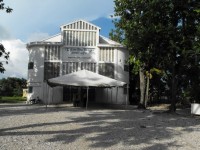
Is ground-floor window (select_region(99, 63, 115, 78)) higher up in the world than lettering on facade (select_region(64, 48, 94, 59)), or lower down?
lower down

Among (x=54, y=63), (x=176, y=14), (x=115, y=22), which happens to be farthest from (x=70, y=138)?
(x=54, y=63)

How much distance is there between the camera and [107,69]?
40.6 metres

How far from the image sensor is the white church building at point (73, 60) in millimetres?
40031

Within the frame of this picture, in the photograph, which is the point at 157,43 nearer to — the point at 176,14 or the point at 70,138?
the point at 176,14

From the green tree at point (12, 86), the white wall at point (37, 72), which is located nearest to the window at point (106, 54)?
the white wall at point (37, 72)

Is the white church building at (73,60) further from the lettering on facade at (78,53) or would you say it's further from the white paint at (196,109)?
the white paint at (196,109)

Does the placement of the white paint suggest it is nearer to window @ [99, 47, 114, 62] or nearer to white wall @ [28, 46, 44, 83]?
window @ [99, 47, 114, 62]

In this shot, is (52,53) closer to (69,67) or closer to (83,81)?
(69,67)

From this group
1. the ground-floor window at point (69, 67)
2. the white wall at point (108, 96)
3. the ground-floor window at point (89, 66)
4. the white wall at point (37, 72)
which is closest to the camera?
the ground-floor window at point (69, 67)

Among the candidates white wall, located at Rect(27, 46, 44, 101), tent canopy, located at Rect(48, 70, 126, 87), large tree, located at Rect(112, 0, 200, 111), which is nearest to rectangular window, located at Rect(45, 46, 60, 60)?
white wall, located at Rect(27, 46, 44, 101)

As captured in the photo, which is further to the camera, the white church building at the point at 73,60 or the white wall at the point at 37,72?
the white wall at the point at 37,72

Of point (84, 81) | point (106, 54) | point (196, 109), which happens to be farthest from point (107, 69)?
point (196, 109)

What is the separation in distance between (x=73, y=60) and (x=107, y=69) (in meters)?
4.04

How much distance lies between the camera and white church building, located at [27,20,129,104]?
131ft
